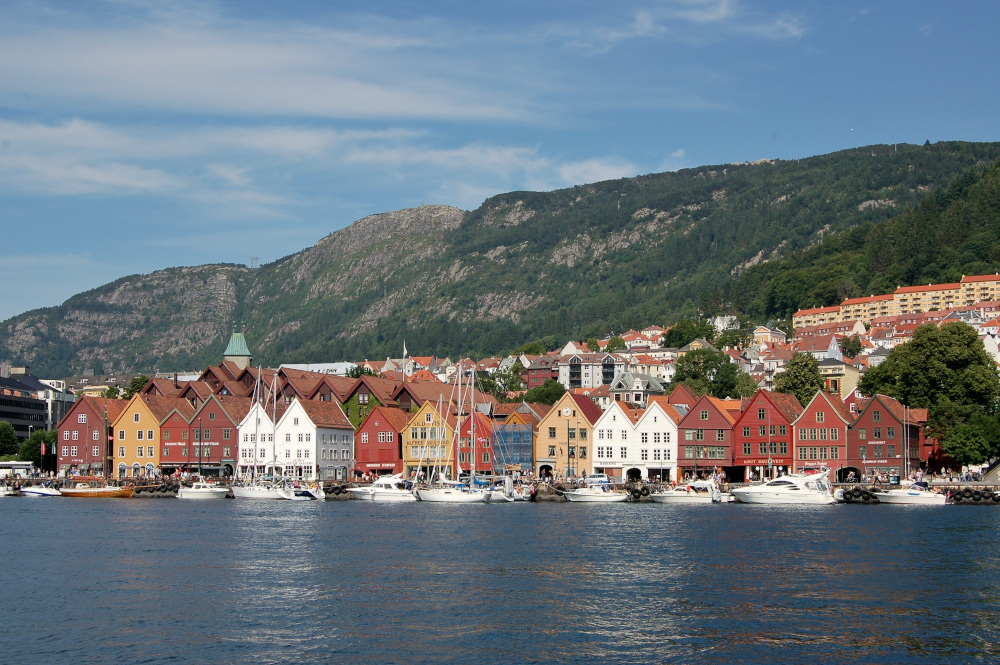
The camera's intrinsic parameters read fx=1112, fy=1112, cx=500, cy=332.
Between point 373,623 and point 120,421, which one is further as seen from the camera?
point 120,421

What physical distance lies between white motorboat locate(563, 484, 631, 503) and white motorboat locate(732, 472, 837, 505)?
11.8 m

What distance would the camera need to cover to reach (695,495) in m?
102

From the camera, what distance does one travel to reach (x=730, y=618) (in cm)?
4069

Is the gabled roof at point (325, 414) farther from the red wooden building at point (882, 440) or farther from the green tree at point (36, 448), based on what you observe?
the red wooden building at point (882, 440)

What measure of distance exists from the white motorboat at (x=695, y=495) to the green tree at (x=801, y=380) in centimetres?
3664

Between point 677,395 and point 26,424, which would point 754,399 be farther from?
point 26,424

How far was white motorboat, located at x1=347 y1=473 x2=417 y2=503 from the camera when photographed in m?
102

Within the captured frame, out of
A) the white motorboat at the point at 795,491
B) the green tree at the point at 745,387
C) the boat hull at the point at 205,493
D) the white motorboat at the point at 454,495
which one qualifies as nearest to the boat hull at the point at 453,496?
the white motorboat at the point at 454,495

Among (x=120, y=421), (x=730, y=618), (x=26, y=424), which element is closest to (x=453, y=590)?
(x=730, y=618)

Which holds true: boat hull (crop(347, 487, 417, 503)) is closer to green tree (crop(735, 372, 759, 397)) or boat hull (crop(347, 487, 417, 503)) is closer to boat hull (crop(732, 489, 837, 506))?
boat hull (crop(732, 489, 837, 506))

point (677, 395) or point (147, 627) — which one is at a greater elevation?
point (677, 395)

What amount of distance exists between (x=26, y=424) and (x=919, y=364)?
15268 centimetres

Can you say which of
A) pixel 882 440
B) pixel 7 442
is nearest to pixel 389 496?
pixel 882 440

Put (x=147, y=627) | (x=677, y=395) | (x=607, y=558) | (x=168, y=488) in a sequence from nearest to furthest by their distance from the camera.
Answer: (x=147, y=627)
(x=607, y=558)
(x=168, y=488)
(x=677, y=395)
